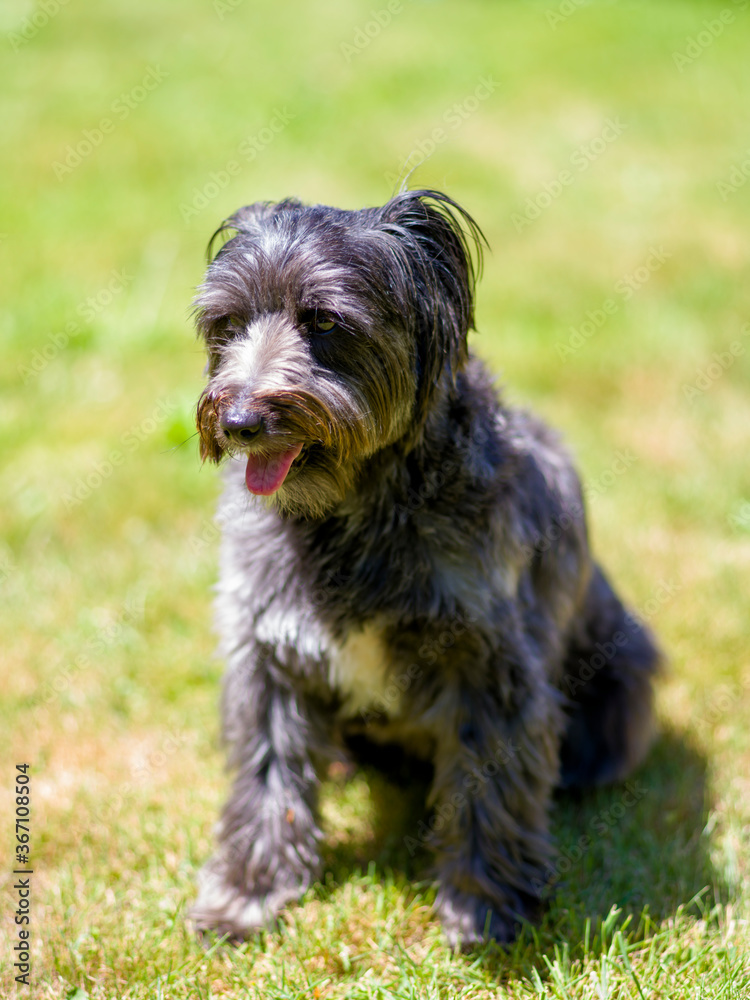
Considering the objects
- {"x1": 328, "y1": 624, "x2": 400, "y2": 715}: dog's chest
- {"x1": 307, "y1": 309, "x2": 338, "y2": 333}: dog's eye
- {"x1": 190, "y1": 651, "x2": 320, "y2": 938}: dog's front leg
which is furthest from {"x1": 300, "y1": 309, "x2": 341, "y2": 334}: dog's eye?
{"x1": 190, "y1": 651, "x2": 320, "y2": 938}: dog's front leg

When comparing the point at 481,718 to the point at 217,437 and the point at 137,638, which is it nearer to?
→ the point at 217,437

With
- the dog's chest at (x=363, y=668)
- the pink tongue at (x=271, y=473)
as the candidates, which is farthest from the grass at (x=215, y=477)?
the pink tongue at (x=271, y=473)

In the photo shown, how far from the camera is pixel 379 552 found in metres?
2.73

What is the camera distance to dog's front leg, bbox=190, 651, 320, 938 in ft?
9.78

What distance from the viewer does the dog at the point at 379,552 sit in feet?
8.02

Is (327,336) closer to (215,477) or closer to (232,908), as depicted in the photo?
(232,908)

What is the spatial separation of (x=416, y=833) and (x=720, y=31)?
12442 millimetres

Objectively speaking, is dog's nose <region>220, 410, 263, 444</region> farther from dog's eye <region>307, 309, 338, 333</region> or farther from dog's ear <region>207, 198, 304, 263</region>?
dog's ear <region>207, 198, 304, 263</region>

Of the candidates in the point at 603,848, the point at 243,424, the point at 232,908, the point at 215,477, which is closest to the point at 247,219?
the point at 243,424

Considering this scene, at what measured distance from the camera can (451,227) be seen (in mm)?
2598

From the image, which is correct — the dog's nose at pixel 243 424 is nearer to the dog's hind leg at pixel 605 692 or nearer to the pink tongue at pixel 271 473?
the pink tongue at pixel 271 473

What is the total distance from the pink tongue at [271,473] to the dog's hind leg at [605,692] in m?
1.52

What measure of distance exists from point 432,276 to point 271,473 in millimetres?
692

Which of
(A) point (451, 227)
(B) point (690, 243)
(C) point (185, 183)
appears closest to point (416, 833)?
(A) point (451, 227)
